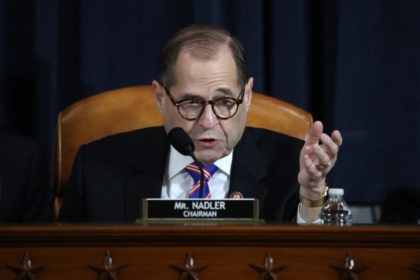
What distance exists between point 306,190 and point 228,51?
0.49m

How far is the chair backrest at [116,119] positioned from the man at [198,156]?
0.13 metres

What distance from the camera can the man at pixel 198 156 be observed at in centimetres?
209

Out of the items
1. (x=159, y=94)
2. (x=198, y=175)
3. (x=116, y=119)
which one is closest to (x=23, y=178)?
(x=116, y=119)

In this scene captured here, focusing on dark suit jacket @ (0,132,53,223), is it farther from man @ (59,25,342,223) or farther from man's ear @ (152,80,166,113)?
man's ear @ (152,80,166,113)

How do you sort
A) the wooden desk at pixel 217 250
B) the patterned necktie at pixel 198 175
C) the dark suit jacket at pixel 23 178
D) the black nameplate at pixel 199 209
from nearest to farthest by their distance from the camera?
the wooden desk at pixel 217 250, the black nameplate at pixel 199 209, the patterned necktie at pixel 198 175, the dark suit jacket at pixel 23 178

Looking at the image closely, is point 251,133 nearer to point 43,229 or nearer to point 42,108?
point 42,108

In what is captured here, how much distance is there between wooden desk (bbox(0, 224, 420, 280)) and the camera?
4.39ft

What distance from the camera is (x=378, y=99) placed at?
2.84 metres

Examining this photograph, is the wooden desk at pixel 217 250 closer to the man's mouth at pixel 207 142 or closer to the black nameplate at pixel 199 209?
the black nameplate at pixel 199 209

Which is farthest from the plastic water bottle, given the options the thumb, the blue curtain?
the blue curtain

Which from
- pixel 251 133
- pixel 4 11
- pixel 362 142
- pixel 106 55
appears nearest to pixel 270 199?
pixel 251 133

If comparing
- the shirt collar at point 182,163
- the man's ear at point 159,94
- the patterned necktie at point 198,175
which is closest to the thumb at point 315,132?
the patterned necktie at point 198,175

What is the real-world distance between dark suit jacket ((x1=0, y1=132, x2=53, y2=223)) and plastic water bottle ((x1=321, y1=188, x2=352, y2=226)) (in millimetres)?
1268

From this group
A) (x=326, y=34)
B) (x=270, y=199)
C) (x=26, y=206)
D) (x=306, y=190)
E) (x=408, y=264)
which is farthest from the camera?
(x=326, y=34)
